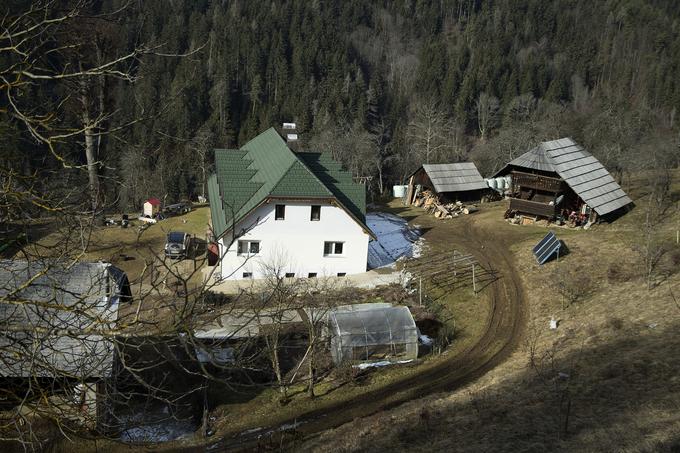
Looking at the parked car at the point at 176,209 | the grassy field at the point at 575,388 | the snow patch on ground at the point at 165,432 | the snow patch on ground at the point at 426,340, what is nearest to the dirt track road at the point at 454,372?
the grassy field at the point at 575,388

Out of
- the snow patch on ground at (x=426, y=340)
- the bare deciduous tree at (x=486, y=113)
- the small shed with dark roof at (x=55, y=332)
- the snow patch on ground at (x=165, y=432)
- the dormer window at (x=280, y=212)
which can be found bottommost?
the snow patch on ground at (x=165, y=432)

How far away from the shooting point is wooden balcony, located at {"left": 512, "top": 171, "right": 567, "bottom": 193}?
4047cm

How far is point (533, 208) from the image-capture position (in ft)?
137

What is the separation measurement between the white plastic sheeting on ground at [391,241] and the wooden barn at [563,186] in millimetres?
8074

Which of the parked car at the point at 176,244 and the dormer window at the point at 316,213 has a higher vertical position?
the dormer window at the point at 316,213

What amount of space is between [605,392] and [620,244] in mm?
18580

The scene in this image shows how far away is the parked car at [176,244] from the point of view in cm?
3644

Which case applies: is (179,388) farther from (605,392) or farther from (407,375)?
(605,392)

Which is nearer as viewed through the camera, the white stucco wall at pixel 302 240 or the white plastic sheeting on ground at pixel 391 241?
the white stucco wall at pixel 302 240

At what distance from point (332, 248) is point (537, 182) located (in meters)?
16.0

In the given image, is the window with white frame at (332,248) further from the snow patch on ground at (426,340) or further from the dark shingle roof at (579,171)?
the dark shingle roof at (579,171)

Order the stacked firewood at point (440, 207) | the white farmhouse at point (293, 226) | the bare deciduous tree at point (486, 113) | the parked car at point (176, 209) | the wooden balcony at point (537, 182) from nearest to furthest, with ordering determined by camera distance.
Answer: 1. the white farmhouse at point (293, 226)
2. the wooden balcony at point (537, 182)
3. the stacked firewood at point (440, 207)
4. the parked car at point (176, 209)
5. the bare deciduous tree at point (486, 113)

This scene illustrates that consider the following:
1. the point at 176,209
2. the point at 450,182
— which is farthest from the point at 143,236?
the point at 450,182

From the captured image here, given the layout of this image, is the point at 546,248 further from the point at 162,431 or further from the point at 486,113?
the point at 486,113
